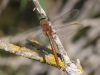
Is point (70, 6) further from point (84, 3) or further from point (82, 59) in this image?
point (82, 59)

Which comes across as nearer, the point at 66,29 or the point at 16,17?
the point at 66,29

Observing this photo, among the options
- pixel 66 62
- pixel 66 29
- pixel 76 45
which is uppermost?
pixel 76 45

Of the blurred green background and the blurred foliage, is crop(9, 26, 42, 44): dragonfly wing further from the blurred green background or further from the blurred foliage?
the blurred foliage

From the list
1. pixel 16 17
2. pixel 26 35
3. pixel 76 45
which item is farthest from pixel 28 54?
pixel 16 17

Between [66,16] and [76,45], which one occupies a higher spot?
[76,45]

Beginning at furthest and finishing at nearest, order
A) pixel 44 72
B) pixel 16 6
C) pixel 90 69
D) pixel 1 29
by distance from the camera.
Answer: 1. pixel 16 6
2. pixel 1 29
3. pixel 44 72
4. pixel 90 69

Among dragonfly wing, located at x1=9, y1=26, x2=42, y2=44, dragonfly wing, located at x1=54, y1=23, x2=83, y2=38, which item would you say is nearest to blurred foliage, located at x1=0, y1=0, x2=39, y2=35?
dragonfly wing, located at x1=9, y1=26, x2=42, y2=44

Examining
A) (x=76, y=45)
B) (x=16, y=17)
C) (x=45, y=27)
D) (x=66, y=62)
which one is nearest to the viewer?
(x=66, y=62)

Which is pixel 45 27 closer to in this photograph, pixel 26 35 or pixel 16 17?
pixel 26 35

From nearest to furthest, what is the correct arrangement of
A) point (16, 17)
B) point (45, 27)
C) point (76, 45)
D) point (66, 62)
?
point (66, 62), point (45, 27), point (76, 45), point (16, 17)

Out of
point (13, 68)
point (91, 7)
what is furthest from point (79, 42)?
point (13, 68)

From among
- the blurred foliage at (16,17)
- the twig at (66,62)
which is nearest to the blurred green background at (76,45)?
the blurred foliage at (16,17)
